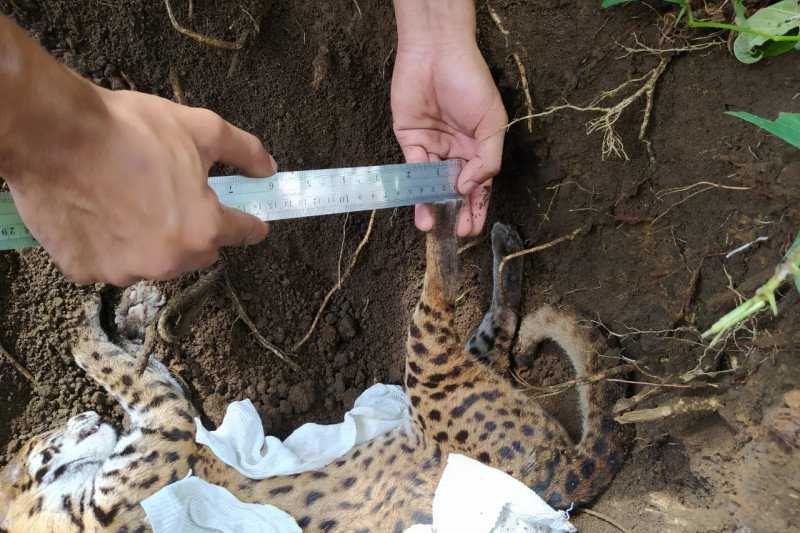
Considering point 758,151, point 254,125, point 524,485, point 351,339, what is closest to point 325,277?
point 351,339

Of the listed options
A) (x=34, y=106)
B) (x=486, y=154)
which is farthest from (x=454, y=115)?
(x=34, y=106)

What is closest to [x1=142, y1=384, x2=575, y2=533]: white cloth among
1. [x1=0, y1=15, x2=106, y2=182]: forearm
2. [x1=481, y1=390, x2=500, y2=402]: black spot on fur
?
[x1=481, y1=390, x2=500, y2=402]: black spot on fur

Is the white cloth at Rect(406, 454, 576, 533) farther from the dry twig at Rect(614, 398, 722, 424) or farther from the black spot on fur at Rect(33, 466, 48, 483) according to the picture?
the black spot on fur at Rect(33, 466, 48, 483)

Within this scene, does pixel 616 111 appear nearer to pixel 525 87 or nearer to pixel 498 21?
pixel 525 87

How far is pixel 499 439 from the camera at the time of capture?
80.7 inches

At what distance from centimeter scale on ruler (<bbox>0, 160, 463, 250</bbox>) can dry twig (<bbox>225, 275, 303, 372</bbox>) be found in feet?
2.80

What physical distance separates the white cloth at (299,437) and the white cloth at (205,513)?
0.41ft

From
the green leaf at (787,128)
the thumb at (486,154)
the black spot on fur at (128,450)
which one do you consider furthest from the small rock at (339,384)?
the green leaf at (787,128)

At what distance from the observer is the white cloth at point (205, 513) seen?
1.98m

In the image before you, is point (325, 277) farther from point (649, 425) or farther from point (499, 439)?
point (649, 425)

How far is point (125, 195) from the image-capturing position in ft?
3.67

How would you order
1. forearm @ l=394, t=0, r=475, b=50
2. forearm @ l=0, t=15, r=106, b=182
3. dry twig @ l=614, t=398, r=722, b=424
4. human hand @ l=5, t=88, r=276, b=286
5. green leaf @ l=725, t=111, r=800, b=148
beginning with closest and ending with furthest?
forearm @ l=0, t=15, r=106, b=182, human hand @ l=5, t=88, r=276, b=286, green leaf @ l=725, t=111, r=800, b=148, dry twig @ l=614, t=398, r=722, b=424, forearm @ l=394, t=0, r=475, b=50

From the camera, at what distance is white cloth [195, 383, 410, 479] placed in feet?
7.08

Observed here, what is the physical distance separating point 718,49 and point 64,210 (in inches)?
72.3
